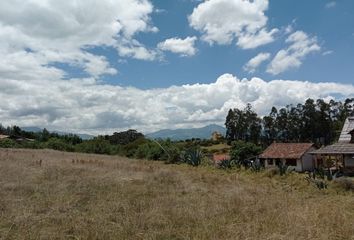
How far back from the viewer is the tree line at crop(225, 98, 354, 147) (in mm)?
74750

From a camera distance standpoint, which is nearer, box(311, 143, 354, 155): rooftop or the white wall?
box(311, 143, 354, 155): rooftop

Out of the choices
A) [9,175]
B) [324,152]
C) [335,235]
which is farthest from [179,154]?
[335,235]

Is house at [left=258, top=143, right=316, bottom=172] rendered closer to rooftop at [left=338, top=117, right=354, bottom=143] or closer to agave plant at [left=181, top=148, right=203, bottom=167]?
rooftop at [left=338, top=117, right=354, bottom=143]

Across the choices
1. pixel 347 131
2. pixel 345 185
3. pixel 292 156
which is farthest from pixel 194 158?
pixel 292 156

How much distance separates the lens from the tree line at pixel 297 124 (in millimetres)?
74750

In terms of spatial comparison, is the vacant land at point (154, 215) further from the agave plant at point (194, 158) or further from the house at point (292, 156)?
the house at point (292, 156)

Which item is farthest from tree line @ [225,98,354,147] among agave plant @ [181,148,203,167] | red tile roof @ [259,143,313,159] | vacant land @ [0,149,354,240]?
vacant land @ [0,149,354,240]

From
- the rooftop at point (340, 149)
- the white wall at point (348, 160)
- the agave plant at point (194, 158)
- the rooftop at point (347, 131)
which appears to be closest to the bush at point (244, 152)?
the rooftop at point (347, 131)

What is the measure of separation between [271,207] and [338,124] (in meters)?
66.3

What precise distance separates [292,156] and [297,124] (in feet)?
97.3

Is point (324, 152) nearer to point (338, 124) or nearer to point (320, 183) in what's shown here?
point (320, 183)

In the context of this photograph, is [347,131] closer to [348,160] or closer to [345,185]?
[348,160]

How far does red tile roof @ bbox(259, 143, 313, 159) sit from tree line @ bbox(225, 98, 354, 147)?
70.1 ft

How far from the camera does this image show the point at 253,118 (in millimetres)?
83500
